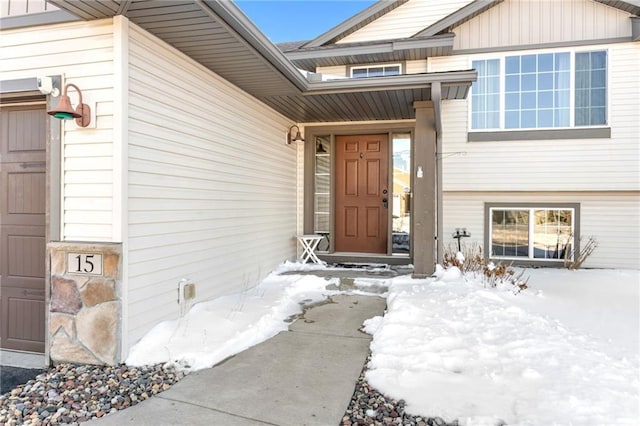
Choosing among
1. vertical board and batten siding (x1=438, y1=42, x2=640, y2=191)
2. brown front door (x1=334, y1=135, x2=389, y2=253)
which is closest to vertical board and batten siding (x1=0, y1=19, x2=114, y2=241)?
brown front door (x1=334, y1=135, x2=389, y2=253)

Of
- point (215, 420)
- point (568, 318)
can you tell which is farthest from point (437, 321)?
point (215, 420)

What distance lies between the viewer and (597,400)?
211 cm

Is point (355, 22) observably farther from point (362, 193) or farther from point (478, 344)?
point (478, 344)

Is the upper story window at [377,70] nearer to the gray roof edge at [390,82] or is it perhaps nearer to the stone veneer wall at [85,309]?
the gray roof edge at [390,82]

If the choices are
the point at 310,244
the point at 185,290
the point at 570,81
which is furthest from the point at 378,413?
the point at 570,81

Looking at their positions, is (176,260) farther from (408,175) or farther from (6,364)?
(408,175)

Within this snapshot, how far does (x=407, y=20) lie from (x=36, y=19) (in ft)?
20.6

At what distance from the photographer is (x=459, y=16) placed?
673 cm

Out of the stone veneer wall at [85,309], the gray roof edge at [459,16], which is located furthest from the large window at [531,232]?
the stone veneer wall at [85,309]

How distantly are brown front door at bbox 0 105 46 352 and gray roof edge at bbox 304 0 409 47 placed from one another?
5447 mm

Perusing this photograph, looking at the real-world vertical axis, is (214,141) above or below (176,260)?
above

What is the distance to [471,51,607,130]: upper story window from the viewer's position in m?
6.50

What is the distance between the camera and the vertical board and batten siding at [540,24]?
6.40 meters

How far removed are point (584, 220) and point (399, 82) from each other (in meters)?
4.44
